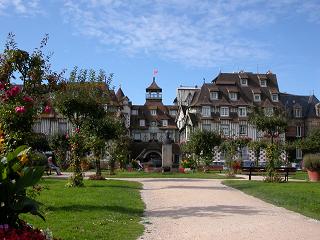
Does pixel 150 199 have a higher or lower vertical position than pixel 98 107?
lower

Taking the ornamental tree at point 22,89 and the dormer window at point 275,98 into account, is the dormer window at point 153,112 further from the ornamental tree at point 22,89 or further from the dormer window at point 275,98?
the ornamental tree at point 22,89

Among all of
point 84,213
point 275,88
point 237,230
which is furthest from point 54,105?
point 275,88

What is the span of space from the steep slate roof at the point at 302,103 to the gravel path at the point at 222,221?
55194 millimetres

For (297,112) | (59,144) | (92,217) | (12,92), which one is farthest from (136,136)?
(92,217)

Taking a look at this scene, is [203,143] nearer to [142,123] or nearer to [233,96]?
[233,96]

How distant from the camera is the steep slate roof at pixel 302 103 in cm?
6969

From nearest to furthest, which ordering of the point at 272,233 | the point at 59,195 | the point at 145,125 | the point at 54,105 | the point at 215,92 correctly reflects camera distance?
the point at 272,233 → the point at 59,195 → the point at 54,105 → the point at 215,92 → the point at 145,125

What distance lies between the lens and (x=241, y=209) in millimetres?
14281

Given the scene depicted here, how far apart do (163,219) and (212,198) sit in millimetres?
5947

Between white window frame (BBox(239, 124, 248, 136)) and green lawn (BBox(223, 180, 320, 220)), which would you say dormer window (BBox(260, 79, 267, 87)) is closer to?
white window frame (BBox(239, 124, 248, 136))

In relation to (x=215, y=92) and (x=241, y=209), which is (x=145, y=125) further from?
(x=241, y=209)

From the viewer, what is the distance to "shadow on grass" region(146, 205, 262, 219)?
12.8 m

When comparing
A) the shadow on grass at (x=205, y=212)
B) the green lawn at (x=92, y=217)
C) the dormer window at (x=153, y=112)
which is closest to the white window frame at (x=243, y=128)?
the dormer window at (x=153, y=112)

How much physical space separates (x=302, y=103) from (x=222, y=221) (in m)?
62.9
